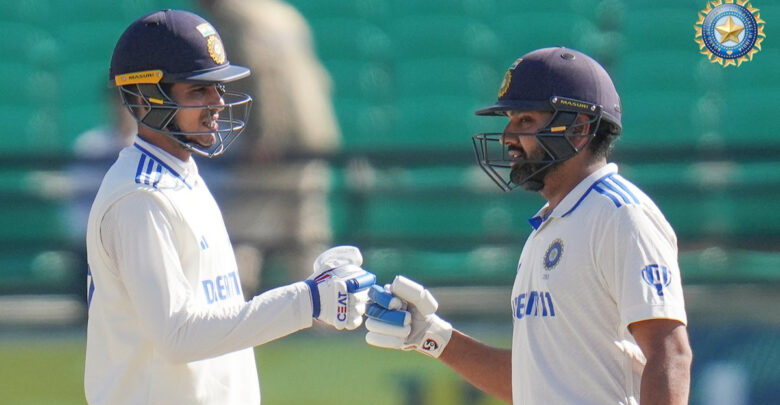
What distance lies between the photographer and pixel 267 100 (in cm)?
580

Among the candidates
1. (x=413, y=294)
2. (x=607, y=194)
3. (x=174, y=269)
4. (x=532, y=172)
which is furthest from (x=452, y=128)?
(x=174, y=269)

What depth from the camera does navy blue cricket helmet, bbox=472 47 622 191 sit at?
3.29m

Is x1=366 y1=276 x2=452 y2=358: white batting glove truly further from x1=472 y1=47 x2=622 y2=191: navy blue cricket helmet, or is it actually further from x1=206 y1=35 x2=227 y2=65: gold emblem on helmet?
x1=206 y1=35 x2=227 y2=65: gold emblem on helmet

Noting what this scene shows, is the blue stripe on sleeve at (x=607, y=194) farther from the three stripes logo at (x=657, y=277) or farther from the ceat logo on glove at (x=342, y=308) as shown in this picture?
the ceat logo on glove at (x=342, y=308)

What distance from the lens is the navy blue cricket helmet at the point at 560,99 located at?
10.8 ft

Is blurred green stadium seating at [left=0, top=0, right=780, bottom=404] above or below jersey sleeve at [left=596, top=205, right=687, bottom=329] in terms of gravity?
below

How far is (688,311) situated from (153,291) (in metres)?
3.04

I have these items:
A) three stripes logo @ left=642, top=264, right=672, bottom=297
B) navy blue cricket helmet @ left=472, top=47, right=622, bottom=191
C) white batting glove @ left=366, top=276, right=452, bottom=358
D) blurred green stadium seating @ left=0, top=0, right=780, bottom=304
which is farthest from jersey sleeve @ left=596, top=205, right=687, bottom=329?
blurred green stadium seating @ left=0, top=0, right=780, bottom=304

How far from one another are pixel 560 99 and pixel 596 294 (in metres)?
0.57

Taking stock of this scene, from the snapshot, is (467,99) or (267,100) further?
(467,99)

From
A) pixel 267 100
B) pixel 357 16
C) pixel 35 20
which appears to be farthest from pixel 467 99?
pixel 35 20

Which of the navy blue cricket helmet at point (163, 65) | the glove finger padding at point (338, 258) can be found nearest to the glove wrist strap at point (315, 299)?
the glove finger padding at point (338, 258)

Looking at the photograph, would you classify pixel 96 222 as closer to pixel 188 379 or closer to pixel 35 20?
pixel 188 379

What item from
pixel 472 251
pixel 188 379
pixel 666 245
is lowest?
pixel 472 251
